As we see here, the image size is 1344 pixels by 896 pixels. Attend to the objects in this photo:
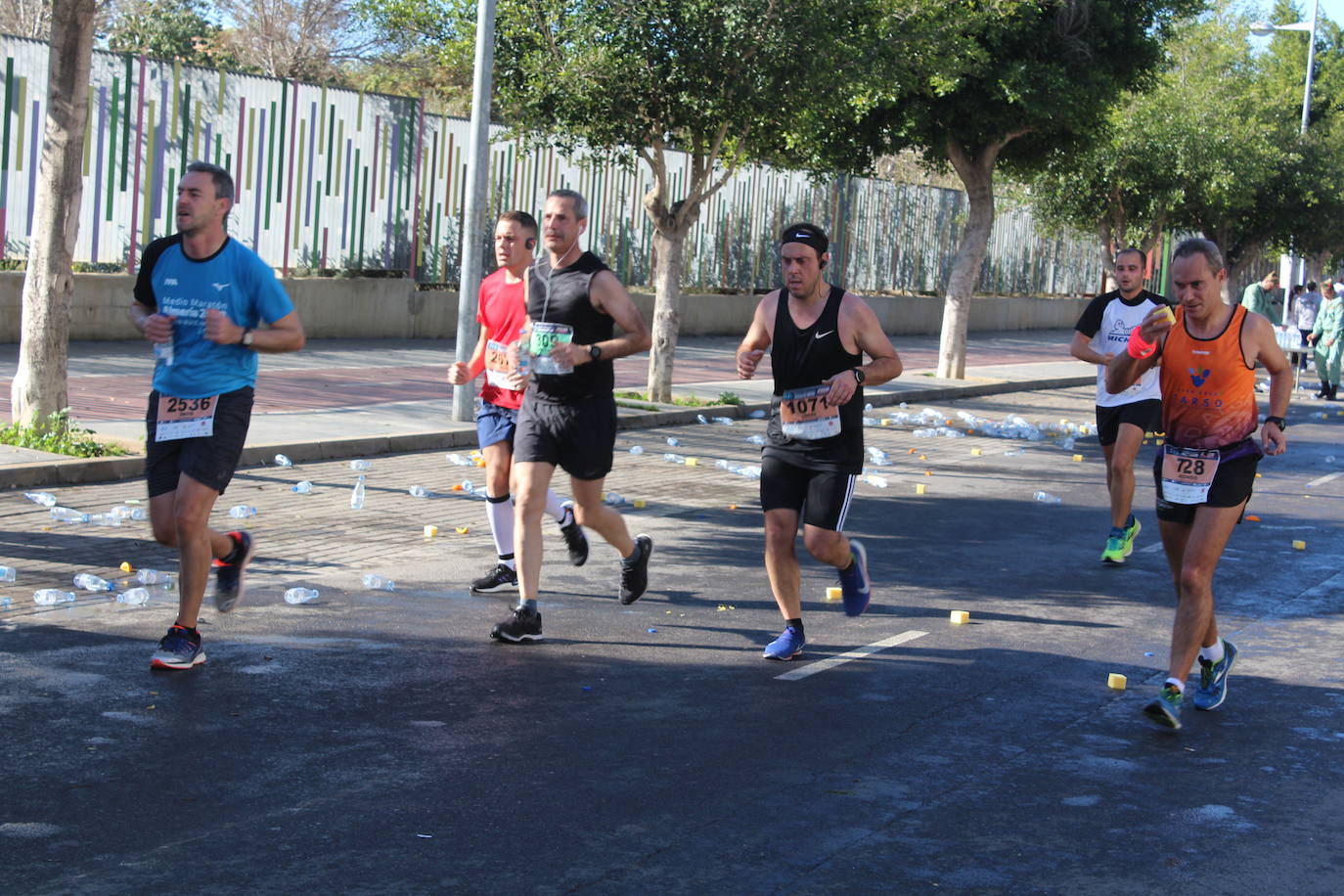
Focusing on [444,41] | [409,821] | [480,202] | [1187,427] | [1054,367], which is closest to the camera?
[409,821]

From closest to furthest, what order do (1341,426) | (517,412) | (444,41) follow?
(517,412) → (444,41) → (1341,426)

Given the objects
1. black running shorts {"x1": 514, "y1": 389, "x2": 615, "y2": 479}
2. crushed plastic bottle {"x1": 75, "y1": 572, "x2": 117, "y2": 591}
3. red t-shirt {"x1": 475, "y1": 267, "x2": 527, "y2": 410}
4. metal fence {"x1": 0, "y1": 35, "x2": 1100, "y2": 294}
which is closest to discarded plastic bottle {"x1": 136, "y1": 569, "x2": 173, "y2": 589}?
crushed plastic bottle {"x1": 75, "y1": 572, "x2": 117, "y2": 591}

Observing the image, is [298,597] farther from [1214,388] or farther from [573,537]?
[1214,388]

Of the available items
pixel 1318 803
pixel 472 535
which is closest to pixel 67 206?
pixel 472 535

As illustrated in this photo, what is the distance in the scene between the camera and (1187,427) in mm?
6164

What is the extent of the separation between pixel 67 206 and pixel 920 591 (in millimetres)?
6822

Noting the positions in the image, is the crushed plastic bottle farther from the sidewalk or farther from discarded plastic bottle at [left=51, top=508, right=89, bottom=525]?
the sidewalk

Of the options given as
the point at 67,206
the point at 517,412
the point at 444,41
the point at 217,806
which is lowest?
the point at 217,806

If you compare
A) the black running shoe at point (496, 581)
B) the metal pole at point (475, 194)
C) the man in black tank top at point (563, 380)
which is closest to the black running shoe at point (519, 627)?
the man in black tank top at point (563, 380)

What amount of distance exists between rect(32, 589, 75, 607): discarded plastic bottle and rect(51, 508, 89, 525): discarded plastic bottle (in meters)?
2.07

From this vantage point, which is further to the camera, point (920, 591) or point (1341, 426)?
point (1341, 426)

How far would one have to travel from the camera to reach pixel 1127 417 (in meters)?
9.62

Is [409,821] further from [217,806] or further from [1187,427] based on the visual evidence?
[1187,427]

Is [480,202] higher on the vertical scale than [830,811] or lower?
higher
